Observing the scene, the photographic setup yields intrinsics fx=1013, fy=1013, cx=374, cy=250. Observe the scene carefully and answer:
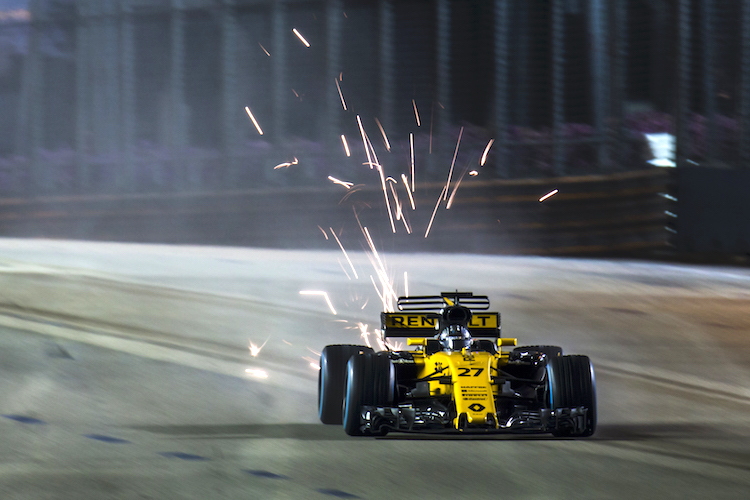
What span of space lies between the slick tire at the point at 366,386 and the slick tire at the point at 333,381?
601 millimetres

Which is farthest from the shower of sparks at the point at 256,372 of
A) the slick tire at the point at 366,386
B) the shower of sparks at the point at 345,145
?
the shower of sparks at the point at 345,145

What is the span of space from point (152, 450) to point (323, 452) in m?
1.17

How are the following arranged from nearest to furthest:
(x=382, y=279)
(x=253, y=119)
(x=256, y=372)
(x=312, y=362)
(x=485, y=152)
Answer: (x=256, y=372), (x=312, y=362), (x=382, y=279), (x=485, y=152), (x=253, y=119)

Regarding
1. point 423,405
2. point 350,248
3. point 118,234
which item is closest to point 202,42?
point 118,234

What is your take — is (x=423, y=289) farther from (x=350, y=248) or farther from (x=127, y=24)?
(x=127, y=24)

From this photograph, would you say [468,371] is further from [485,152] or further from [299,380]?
[485,152]

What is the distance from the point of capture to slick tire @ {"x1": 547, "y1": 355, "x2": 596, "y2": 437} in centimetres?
721

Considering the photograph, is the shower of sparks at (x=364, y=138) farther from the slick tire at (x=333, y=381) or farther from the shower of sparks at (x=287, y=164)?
the slick tire at (x=333, y=381)

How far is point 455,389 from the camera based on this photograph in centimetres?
711

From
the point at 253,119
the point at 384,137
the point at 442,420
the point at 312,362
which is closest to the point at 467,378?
the point at 442,420

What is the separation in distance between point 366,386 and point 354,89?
18.0 metres

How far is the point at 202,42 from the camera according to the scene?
26.4 meters

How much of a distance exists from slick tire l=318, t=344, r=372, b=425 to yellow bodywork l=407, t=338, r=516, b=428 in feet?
1.89

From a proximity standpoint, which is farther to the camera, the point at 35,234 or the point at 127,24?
the point at 127,24
